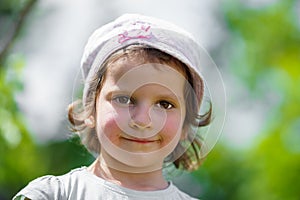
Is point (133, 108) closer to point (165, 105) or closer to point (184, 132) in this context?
point (165, 105)

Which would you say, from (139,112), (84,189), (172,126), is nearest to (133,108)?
(139,112)

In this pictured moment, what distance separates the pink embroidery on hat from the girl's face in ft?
0.22

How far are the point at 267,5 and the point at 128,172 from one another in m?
11.5

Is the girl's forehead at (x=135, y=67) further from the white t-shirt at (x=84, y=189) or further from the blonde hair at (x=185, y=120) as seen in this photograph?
the white t-shirt at (x=84, y=189)

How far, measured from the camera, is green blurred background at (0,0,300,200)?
10727 millimetres

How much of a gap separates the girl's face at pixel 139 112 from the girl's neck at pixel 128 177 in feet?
0.10

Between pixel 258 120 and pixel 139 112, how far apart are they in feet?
32.6

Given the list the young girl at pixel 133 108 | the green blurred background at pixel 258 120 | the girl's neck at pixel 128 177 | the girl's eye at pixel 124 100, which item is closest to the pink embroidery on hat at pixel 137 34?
the young girl at pixel 133 108

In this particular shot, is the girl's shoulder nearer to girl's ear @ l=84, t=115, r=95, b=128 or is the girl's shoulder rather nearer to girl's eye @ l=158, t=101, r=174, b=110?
girl's ear @ l=84, t=115, r=95, b=128

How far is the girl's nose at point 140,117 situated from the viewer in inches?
97.1

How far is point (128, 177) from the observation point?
2.56m

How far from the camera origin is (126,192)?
2.54 meters

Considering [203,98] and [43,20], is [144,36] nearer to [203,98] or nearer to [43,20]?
[203,98]

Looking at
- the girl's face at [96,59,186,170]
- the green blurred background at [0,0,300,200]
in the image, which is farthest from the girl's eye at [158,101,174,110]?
the green blurred background at [0,0,300,200]
